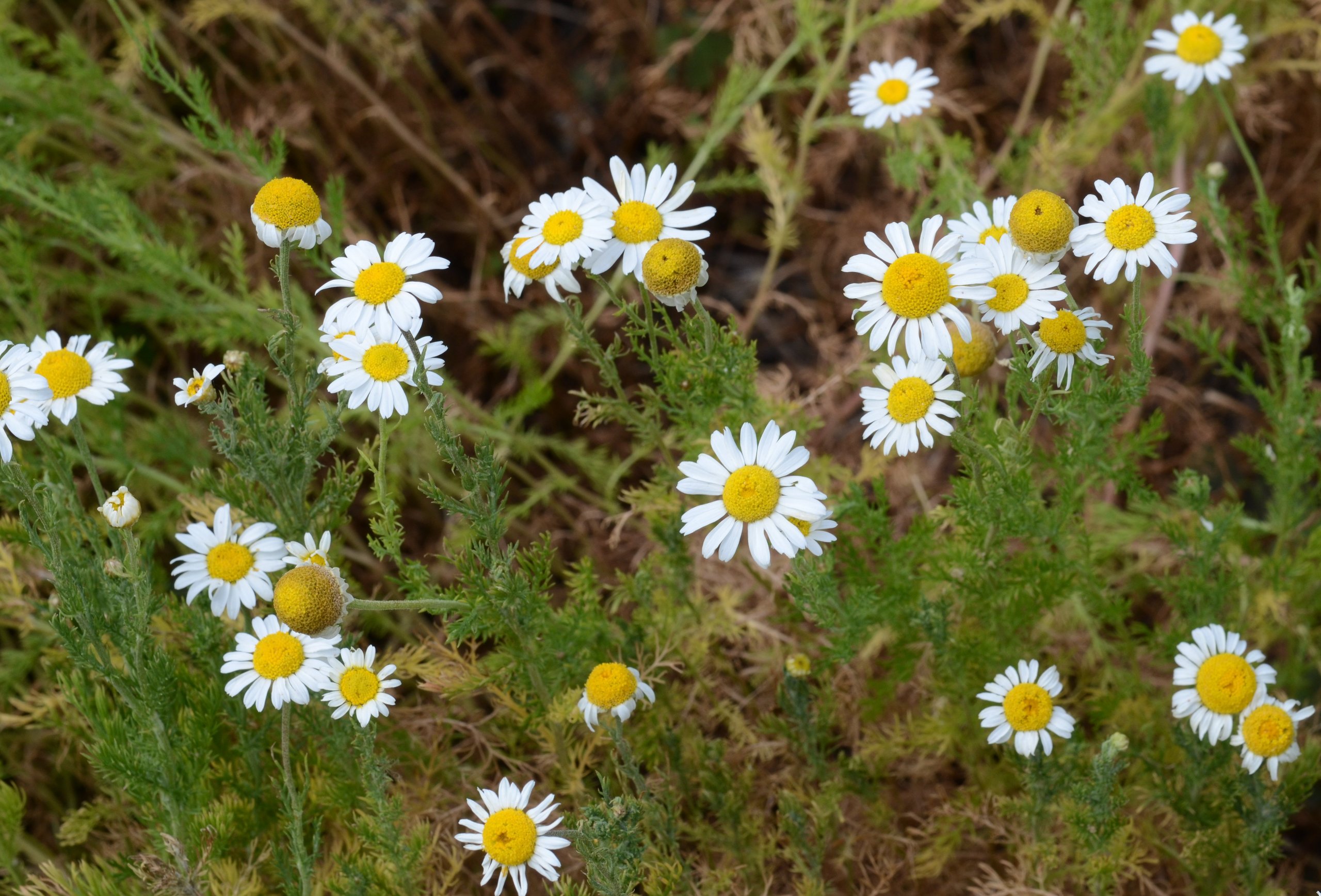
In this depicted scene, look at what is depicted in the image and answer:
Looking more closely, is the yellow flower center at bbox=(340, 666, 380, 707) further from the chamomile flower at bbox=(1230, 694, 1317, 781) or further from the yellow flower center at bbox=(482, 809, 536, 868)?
the chamomile flower at bbox=(1230, 694, 1317, 781)

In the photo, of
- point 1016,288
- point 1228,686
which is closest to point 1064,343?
point 1016,288

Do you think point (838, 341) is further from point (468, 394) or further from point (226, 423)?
point (226, 423)

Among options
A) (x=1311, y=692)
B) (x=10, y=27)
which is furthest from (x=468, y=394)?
(x=1311, y=692)

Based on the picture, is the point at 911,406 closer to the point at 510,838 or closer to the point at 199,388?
the point at 510,838

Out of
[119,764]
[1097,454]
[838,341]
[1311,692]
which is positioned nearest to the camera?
[119,764]

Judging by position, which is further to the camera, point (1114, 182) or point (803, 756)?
point (803, 756)

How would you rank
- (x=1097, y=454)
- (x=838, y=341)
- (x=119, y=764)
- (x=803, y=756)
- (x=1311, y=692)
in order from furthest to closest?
(x=838, y=341), (x=1311, y=692), (x=803, y=756), (x=1097, y=454), (x=119, y=764)

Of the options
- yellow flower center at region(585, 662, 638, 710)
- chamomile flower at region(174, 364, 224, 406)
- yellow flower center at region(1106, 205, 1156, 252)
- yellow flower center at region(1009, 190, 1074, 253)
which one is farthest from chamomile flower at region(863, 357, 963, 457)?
chamomile flower at region(174, 364, 224, 406)
